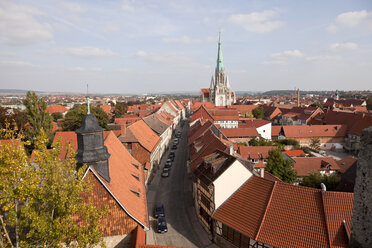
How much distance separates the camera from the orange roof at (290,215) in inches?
576

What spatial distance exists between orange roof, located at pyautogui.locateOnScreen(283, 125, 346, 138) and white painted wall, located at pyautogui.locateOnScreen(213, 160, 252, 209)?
42954 mm

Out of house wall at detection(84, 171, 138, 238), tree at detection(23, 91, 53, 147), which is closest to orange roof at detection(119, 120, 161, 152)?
tree at detection(23, 91, 53, 147)

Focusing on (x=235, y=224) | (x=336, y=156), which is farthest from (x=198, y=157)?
(x=336, y=156)

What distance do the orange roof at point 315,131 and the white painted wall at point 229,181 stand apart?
141 feet

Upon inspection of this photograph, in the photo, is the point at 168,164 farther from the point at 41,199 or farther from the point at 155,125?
the point at 41,199

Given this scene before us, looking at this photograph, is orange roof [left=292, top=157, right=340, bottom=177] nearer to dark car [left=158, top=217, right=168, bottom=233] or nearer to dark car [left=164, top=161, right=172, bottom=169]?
dark car [left=164, top=161, right=172, bottom=169]

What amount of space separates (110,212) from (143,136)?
22357 millimetres

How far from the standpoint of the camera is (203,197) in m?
21.7

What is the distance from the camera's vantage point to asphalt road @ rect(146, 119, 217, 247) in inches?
789

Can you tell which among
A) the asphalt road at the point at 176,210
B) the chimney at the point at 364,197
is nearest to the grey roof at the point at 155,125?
the asphalt road at the point at 176,210

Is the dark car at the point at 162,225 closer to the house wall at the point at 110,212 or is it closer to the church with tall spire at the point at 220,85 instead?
the house wall at the point at 110,212

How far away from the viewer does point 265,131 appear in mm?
58312

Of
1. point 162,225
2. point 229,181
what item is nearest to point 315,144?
point 229,181

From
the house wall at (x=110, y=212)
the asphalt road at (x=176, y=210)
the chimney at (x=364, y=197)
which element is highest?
the chimney at (x=364, y=197)
